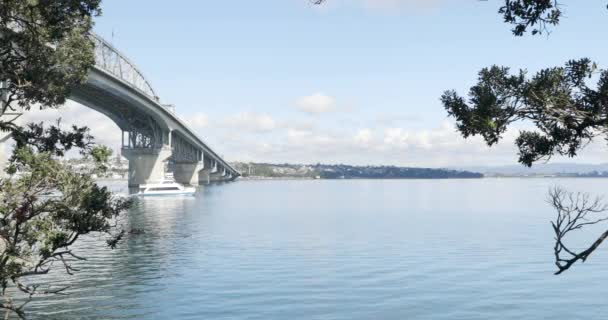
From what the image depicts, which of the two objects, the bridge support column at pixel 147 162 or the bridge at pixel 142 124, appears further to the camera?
the bridge support column at pixel 147 162

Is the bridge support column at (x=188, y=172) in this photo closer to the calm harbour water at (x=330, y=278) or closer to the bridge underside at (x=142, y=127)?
the bridge underside at (x=142, y=127)

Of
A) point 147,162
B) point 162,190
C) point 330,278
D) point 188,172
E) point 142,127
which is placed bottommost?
point 330,278

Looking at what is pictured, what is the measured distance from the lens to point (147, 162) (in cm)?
14775

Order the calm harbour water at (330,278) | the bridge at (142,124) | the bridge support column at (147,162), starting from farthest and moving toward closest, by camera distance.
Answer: the bridge support column at (147,162), the bridge at (142,124), the calm harbour water at (330,278)

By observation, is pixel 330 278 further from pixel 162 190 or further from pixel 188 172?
pixel 188 172

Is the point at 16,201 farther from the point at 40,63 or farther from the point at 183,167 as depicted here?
the point at 183,167

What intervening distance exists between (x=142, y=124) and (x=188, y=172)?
1949 inches

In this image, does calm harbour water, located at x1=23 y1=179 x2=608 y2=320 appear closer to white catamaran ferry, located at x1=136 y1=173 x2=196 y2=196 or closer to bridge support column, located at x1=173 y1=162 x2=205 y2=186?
white catamaran ferry, located at x1=136 y1=173 x2=196 y2=196

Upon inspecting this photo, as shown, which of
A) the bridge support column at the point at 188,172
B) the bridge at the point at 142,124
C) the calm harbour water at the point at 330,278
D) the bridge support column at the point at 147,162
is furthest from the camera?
the bridge support column at the point at 188,172

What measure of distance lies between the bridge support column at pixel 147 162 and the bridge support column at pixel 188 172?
40.7 m

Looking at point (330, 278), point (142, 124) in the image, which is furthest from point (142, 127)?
point (330, 278)

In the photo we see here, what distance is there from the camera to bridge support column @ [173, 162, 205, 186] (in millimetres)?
193075

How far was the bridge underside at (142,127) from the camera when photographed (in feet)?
335

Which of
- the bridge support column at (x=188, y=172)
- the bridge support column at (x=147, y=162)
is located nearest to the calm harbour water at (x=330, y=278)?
the bridge support column at (x=147, y=162)
